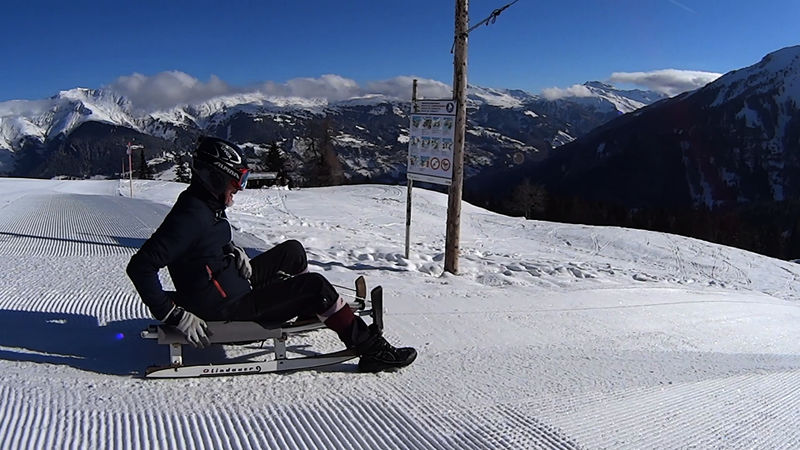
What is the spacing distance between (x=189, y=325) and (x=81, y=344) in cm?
144

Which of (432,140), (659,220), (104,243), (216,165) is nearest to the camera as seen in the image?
(216,165)

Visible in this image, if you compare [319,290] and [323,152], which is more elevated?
[323,152]

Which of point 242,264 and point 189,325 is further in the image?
point 242,264

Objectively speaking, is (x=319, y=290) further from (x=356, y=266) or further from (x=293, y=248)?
(x=356, y=266)

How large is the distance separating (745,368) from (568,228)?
1668 cm

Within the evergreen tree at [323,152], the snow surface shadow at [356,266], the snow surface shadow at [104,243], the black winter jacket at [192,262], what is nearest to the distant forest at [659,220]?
the evergreen tree at [323,152]

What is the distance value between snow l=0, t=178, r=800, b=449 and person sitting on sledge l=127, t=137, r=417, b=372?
36cm

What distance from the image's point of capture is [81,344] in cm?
450

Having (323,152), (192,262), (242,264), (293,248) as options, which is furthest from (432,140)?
(323,152)

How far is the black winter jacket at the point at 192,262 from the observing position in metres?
3.48

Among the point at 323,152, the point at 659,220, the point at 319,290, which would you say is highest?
the point at 323,152

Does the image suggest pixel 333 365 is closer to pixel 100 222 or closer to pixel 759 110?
pixel 100 222

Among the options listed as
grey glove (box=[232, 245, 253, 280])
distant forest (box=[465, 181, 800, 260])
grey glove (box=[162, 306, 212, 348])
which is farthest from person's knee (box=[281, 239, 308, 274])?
distant forest (box=[465, 181, 800, 260])

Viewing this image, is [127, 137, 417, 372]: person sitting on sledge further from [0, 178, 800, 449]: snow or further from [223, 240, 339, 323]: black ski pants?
[0, 178, 800, 449]: snow
